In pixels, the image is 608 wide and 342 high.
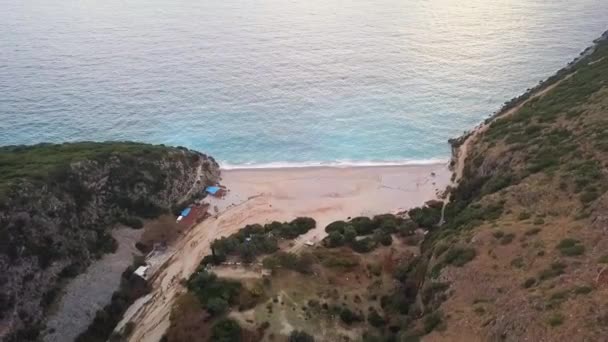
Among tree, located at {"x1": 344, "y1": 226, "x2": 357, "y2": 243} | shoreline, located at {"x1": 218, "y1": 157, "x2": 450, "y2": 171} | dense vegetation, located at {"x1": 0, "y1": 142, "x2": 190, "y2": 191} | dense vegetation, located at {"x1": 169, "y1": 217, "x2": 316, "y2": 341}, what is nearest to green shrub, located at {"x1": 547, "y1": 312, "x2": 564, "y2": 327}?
dense vegetation, located at {"x1": 169, "y1": 217, "x2": 316, "y2": 341}

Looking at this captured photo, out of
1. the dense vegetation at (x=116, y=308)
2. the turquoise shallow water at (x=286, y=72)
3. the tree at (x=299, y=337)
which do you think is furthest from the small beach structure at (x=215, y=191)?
the tree at (x=299, y=337)

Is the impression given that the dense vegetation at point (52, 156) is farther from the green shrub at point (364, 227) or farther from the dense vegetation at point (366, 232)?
the green shrub at point (364, 227)

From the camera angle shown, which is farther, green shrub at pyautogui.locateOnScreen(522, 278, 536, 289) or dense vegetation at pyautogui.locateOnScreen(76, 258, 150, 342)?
dense vegetation at pyautogui.locateOnScreen(76, 258, 150, 342)

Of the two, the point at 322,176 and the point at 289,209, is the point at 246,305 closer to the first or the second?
the point at 289,209

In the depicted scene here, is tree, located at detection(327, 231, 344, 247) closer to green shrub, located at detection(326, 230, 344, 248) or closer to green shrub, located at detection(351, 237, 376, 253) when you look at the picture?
green shrub, located at detection(326, 230, 344, 248)

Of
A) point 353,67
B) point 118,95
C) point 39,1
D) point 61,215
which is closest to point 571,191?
point 61,215
